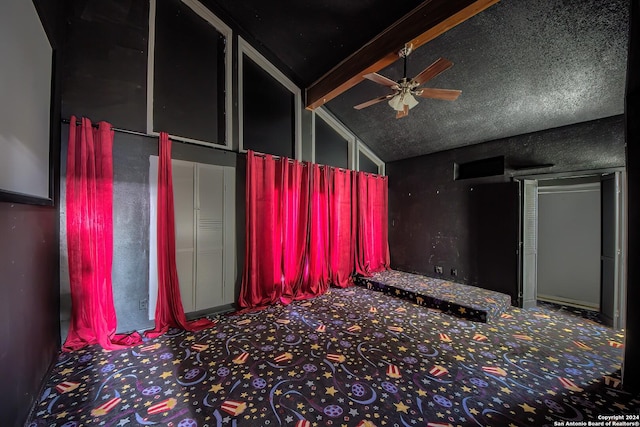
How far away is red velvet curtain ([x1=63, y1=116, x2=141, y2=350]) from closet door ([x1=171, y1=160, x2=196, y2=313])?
0.63 m

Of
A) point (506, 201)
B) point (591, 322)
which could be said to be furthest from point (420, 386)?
point (506, 201)

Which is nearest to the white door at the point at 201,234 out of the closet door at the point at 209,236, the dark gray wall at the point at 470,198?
the closet door at the point at 209,236

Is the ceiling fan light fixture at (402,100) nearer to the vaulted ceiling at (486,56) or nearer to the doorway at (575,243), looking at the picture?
the vaulted ceiling at (486,56)

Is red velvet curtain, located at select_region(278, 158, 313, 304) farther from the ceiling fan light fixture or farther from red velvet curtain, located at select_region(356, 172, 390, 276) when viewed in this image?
the ceiling fan light fixture

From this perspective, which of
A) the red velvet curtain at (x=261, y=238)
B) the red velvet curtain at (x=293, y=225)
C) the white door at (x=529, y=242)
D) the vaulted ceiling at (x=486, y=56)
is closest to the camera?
the vaulted ceiling at (x=486, y=56)

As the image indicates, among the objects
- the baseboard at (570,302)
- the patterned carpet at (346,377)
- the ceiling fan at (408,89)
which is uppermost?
the ceiling fan at (408,89)

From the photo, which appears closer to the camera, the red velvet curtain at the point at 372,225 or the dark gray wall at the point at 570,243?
the dark gray wall at the point at 570,243

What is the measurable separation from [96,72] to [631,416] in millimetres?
5490

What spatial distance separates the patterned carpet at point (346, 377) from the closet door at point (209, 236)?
1.40ft

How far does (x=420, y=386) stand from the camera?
6.14 ft

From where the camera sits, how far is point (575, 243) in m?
3.81

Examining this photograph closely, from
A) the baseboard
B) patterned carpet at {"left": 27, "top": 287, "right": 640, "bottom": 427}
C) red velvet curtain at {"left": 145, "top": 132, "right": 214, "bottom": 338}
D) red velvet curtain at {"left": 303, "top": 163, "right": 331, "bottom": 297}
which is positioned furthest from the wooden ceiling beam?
the baseboard

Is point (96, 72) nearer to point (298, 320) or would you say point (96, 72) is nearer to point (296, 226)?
point (296, 226)

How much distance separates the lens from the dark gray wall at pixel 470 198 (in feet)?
10.4
